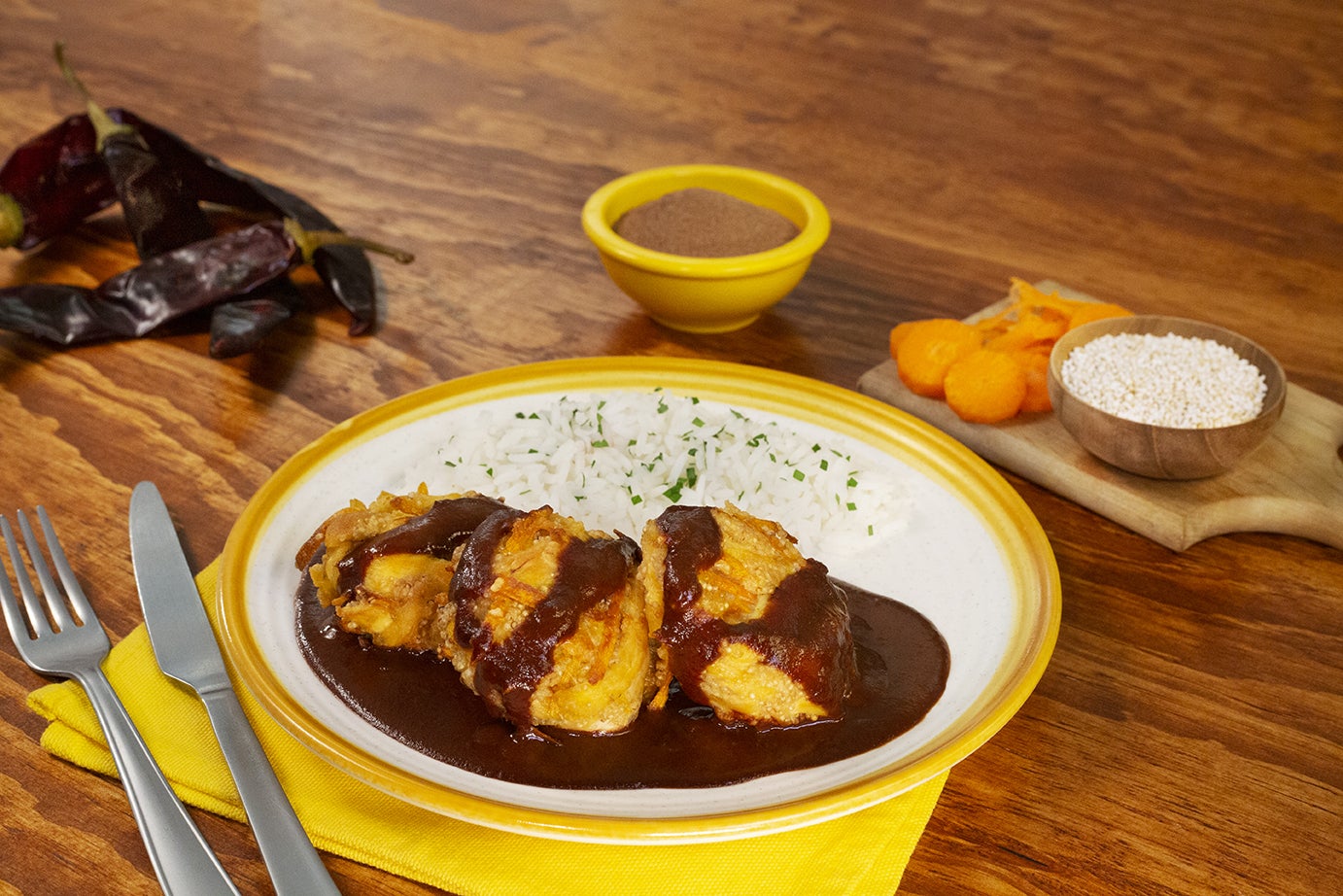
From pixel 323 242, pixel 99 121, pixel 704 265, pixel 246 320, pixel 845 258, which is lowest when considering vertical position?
pixel 845 258

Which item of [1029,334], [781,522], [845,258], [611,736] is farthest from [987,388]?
[611,736]

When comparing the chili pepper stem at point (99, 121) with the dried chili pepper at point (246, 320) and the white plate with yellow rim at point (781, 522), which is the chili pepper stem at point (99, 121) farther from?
the white plate with yellow rim at point (781, 522)

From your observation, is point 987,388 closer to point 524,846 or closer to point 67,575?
point 524,846

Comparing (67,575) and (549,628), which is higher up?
(549,628)

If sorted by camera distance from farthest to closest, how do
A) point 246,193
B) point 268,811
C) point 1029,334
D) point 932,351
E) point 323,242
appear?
point 246,193, point 323,242, point 1029,334, point 932,351, point 268,811

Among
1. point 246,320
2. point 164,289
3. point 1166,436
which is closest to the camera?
point 1166,436

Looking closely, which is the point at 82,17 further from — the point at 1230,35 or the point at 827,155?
the point at 1230,35

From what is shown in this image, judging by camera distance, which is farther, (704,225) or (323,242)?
(323,242)
